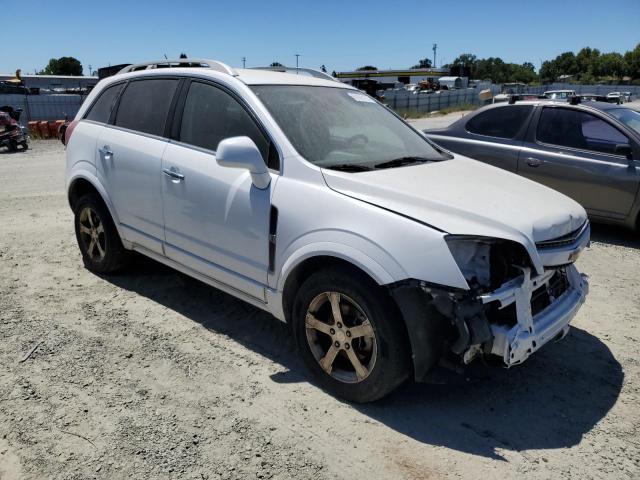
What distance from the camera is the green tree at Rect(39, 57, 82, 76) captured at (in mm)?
113625

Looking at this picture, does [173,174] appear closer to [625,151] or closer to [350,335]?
[350,335]

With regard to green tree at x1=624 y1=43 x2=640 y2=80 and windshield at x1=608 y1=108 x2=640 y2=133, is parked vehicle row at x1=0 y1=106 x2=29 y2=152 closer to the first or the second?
windshield at x1=608 y1=108 x2=640 y2=133

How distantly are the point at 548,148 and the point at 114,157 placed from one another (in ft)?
16.6

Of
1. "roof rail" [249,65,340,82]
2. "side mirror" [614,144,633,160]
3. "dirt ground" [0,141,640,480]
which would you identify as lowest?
"dirt ground" [0,141,640,480]

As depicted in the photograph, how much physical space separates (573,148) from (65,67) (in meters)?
125

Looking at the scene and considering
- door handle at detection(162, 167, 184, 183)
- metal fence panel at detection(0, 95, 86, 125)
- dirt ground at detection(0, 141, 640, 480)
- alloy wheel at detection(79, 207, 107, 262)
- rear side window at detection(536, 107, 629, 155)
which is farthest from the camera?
metal fence panel at detection(0, 95, 86, 125)

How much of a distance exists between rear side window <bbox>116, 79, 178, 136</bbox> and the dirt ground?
1.46 meters

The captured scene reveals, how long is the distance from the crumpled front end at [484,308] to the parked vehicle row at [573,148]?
3.87m

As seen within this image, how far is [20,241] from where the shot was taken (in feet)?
20.7

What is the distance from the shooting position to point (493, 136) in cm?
725

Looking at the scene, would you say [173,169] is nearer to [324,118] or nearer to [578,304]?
[324,118]

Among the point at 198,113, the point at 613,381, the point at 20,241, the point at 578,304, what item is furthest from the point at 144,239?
the point at 613,381

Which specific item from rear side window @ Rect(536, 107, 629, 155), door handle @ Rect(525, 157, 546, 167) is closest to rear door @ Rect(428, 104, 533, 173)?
door handle @ Rect(525, 157, 546, 167)

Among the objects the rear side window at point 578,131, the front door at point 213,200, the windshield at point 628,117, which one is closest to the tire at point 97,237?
the front door at point 213,200
